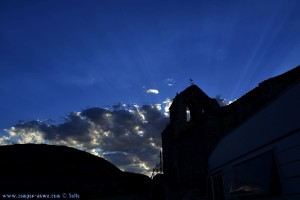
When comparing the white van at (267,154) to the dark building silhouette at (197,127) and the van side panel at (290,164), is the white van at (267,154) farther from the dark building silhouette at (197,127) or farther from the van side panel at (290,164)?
the dark building silhouette at (197,127)

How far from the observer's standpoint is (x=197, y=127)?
22.9 meters

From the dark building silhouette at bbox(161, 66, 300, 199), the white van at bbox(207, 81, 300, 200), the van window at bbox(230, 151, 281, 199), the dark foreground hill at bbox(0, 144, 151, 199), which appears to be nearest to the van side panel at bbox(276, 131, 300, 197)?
the white van at bbox(207, 81, 300, 200)

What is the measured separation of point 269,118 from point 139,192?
41.0 feet

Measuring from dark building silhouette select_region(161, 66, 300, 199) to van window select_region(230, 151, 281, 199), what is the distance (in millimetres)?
9150

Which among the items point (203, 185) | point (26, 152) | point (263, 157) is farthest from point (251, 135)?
point (26, 152)

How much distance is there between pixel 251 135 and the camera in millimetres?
5266

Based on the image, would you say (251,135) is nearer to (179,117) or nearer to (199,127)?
(199,127)

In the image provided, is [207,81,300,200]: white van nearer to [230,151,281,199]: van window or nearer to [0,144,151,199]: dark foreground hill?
[230,151,281,199]: van window

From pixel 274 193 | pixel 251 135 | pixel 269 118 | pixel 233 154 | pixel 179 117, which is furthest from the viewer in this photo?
pixel 179 117

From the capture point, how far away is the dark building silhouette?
18188 millimetres

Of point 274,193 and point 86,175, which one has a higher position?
point 86,175

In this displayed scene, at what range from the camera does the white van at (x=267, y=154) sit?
3.88 m

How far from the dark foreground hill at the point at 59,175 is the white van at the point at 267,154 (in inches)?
355

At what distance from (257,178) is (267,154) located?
0.50 m
